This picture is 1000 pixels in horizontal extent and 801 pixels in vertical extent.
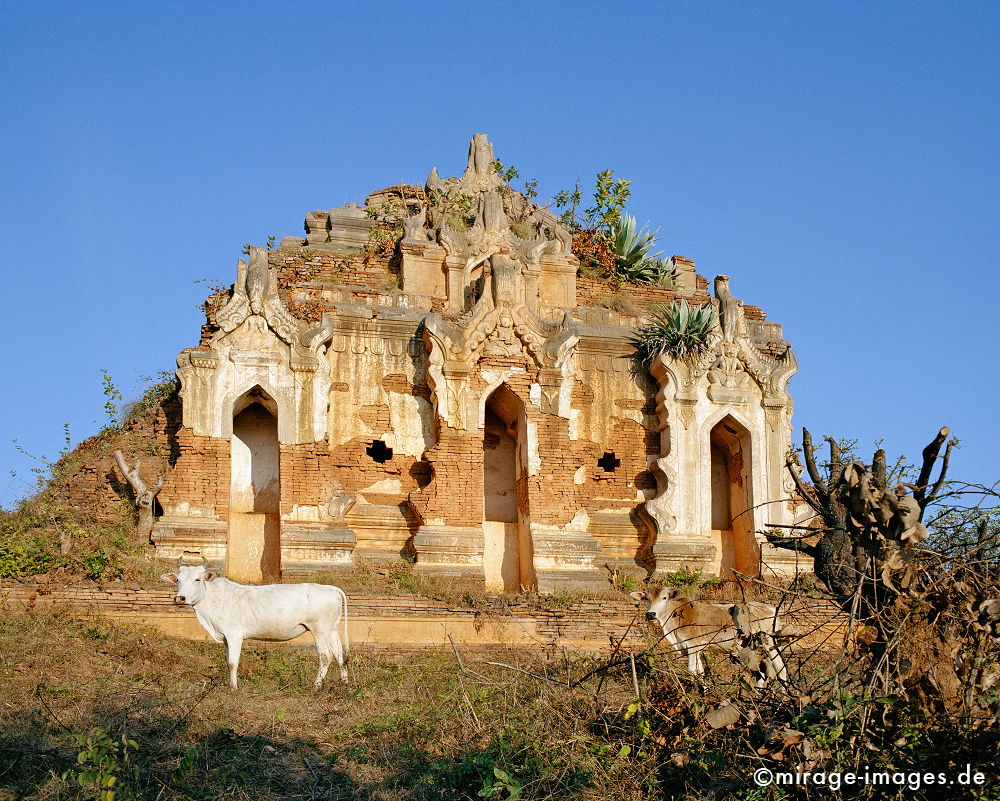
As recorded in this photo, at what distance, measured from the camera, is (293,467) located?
58.3 ft

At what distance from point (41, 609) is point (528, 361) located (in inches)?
306

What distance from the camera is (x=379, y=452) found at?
742 inches

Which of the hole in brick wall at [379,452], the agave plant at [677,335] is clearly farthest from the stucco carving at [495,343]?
the agave plant at [677,335]

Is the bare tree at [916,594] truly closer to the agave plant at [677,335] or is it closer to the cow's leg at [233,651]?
the cow's leg at [233,651]

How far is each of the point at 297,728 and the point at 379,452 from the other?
7.81 meters

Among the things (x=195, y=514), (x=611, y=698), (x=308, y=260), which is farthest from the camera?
(x=308, y=260)

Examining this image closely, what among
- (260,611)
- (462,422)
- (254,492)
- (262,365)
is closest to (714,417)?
(462,422)

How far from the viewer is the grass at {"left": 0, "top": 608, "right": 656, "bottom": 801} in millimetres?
9578

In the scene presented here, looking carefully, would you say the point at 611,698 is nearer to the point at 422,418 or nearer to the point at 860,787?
the point at 860,787

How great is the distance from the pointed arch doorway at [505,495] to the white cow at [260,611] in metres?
4.76

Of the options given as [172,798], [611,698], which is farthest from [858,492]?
[172,798]

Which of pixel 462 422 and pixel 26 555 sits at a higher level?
pixel 462 422

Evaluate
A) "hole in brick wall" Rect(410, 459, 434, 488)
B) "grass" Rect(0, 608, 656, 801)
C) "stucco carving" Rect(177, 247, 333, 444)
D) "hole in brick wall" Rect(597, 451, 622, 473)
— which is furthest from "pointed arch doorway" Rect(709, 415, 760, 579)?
"grass" Rect(0, 608, 656, 801)

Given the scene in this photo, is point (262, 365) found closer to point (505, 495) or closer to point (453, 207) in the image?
point (505, 495)
